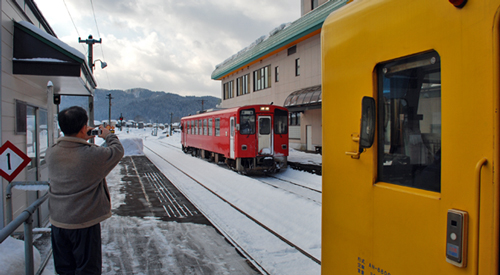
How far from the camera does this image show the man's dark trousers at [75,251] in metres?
2.79

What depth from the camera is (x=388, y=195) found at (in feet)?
6.97

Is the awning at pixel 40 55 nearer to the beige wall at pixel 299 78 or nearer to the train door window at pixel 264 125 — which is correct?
the train door window at pixel 264 125

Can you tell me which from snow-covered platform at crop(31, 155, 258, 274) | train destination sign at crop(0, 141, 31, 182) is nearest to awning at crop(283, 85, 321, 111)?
snow-covered platform at crop(31, 155, 258, 274)

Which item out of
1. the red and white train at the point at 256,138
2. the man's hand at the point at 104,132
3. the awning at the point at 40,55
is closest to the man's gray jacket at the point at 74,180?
the man's hand at the point at 104,132

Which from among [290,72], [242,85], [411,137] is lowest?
[411,137]

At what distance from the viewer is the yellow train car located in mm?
1607

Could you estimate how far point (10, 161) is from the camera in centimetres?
416

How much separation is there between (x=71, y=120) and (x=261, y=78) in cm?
2724

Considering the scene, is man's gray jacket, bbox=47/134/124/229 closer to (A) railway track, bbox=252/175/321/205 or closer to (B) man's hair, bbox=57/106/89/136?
(B) man's hair, bbox=57/106/89/136

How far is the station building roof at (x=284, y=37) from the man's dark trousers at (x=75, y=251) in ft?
54.2

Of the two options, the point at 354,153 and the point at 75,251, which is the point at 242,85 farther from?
the point at 354,153

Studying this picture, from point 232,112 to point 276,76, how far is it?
13343 mm

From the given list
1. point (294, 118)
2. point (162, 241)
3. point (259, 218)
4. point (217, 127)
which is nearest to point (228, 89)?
point (294, 118)

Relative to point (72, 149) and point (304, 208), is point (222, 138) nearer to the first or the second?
point (304, 208)
